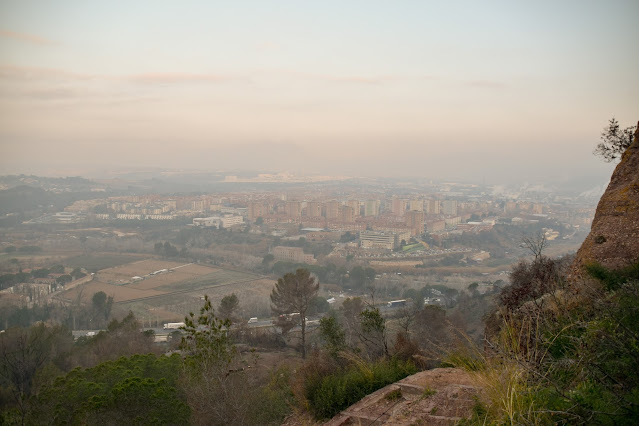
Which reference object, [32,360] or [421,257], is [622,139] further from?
[421,257]

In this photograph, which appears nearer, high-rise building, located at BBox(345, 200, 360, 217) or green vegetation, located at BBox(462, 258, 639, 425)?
green vegetation, located at BBox(462, 258, 639, 425)

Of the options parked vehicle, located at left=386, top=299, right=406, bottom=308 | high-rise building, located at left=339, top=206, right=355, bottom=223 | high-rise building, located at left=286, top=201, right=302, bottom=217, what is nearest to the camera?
parked vehicle, located at left=386, top=299, right=406, bottom=308

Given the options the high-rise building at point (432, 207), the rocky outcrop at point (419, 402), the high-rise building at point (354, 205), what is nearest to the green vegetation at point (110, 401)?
the rocky outcrop at point (419, 402)

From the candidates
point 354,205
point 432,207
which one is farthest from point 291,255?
point 432,207

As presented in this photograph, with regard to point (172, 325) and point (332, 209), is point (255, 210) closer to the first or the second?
point (332, 209)

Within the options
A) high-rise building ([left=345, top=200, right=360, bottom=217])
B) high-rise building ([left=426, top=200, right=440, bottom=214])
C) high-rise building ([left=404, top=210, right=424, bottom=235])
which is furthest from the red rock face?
high-rise building ([left=426, top=200, right=440, bottom=214])

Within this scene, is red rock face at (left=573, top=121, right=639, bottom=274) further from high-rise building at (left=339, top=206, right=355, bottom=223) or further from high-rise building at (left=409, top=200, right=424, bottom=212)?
high-rise building at (left=409, top=200, right=424, bottom=212)

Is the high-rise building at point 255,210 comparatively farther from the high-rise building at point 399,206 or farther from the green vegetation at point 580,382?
the green vegetation at point 580,382
